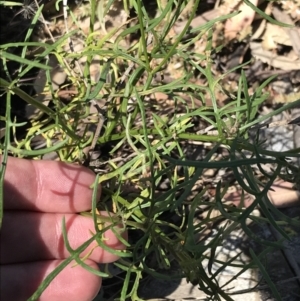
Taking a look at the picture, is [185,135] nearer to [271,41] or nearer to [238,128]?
[238,128]

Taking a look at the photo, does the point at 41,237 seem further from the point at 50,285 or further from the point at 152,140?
the point at 152,140

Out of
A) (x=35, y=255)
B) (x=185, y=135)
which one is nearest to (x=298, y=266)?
(x=185, y=135)

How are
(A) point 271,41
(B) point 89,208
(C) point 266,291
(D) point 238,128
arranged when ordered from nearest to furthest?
(D) point 238,128 → (B) point 89,208 → (C) point 266,291 → (A) point 271,41

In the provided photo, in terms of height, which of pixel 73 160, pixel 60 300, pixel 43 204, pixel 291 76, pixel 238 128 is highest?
pixel 238 128

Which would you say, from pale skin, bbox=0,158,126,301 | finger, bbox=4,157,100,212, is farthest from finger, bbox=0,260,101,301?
finger, bbox=4,157,100,212

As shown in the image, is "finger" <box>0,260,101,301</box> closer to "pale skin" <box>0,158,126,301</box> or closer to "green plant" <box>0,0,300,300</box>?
"pale skin" <box>0,158,126,301</box>

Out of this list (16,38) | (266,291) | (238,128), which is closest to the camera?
(238,128)
